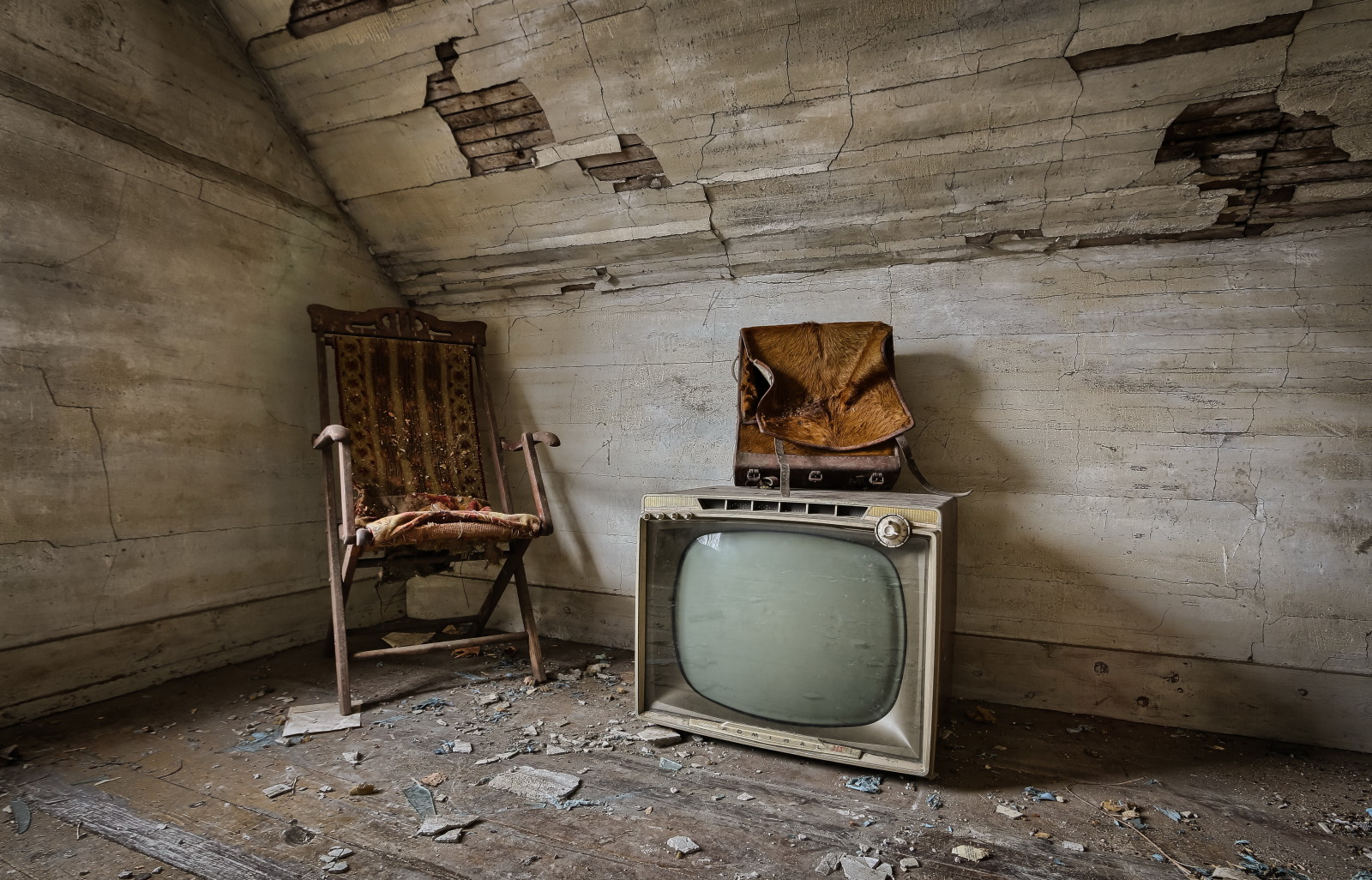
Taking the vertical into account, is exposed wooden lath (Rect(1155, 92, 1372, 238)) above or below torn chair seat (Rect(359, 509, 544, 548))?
above

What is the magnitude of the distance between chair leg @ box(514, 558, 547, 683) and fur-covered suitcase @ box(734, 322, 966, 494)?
810mm

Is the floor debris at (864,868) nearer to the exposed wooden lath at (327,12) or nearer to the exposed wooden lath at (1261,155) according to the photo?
the exposed wooden lath at (1261,155)

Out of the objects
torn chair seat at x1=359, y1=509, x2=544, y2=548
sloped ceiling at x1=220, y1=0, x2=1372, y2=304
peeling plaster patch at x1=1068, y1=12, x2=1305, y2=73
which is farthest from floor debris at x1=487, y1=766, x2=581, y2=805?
peeling plaster patch at x1=1068, y1=12, x2=1305, y2=73

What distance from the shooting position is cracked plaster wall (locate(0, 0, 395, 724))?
1.80 metres

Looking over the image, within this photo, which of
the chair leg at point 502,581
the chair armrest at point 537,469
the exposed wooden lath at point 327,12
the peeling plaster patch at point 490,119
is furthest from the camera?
the chair leg at point 502,581

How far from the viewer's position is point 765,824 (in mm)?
1383

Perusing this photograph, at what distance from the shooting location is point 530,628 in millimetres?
2254

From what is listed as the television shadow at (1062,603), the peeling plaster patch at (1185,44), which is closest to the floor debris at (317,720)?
the television shadow at (1062,603)

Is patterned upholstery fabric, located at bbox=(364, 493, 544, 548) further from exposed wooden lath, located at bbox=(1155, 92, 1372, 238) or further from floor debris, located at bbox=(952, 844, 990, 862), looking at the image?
exposed wooden lath, located at bbox=(1155, 92, 1372, 238)

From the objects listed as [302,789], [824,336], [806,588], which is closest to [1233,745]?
[806,588]

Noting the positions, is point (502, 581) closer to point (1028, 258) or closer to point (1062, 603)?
point (1062, 603)

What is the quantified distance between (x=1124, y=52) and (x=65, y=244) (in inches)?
106

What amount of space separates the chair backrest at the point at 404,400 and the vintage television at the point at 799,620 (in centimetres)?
105

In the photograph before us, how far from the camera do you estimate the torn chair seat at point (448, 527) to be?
1.93 m
